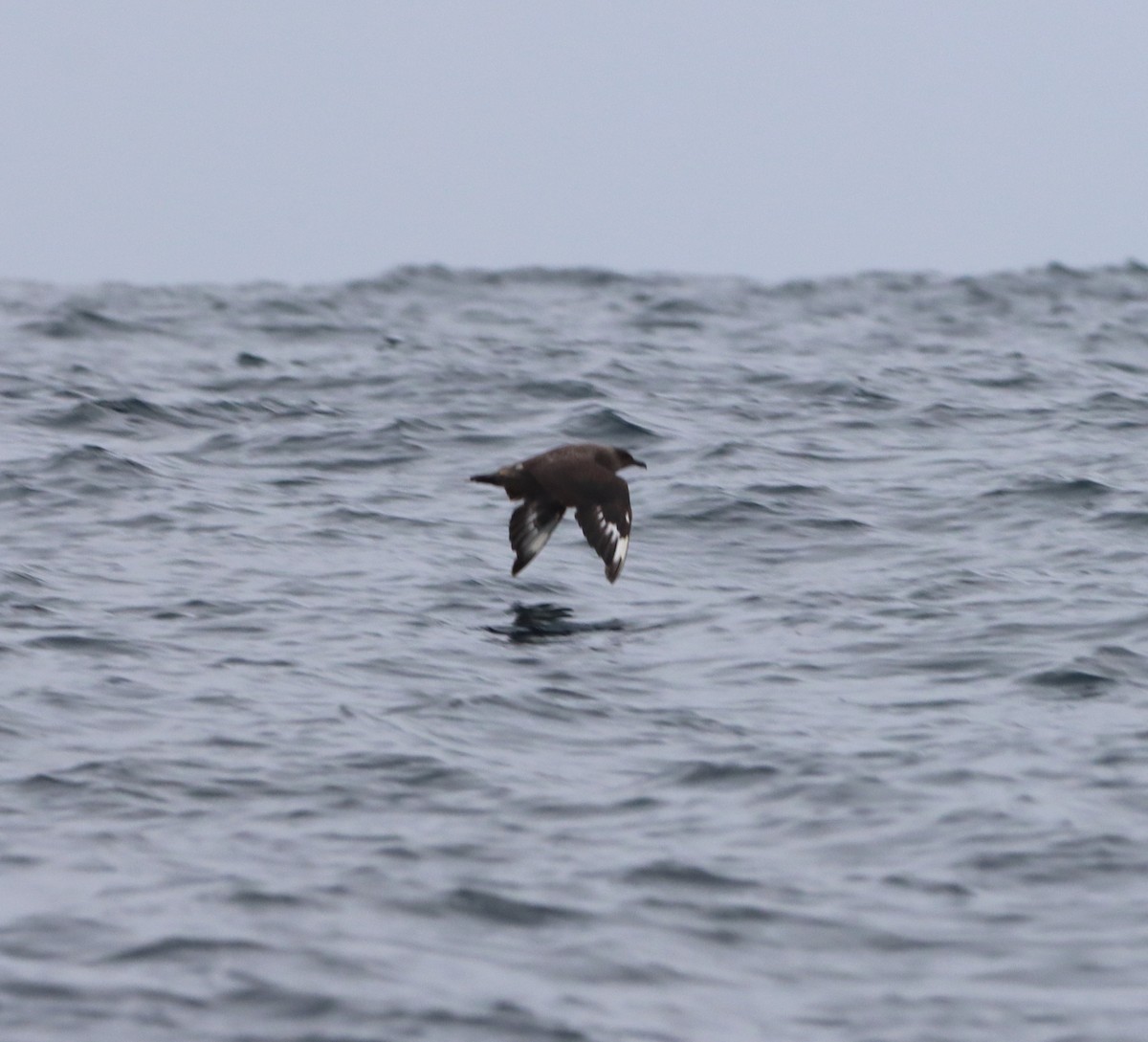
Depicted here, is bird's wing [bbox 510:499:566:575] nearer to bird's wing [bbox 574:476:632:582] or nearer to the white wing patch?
the white wing patch

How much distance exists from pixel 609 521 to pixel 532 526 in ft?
1.84

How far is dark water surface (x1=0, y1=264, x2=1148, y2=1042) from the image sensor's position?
627cm

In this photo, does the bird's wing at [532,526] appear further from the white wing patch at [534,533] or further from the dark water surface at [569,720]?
the dark water surface at [569,720]

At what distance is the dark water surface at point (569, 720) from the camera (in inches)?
247

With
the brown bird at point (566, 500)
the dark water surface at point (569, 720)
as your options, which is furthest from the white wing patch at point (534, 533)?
the dark water surface at point (569, 720)

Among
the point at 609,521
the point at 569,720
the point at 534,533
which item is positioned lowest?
the point at 569,720

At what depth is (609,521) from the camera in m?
11.3

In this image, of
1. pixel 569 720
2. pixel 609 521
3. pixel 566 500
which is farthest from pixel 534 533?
pixel 569 720

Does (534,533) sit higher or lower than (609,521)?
lower

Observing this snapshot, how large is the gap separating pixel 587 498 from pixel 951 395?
8.30 m

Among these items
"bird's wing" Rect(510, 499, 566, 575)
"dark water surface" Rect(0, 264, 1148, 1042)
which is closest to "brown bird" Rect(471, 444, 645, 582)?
"bird's wing" Rect(510, 499, 566, 575)

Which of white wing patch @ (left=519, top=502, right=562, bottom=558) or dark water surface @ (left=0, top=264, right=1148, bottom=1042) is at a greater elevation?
white wing patch @ (left=519, top=502, right=562, bottom=558)

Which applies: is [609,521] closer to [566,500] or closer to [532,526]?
[566,500]

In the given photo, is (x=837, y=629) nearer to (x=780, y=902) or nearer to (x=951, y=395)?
(x=780, y=902)
